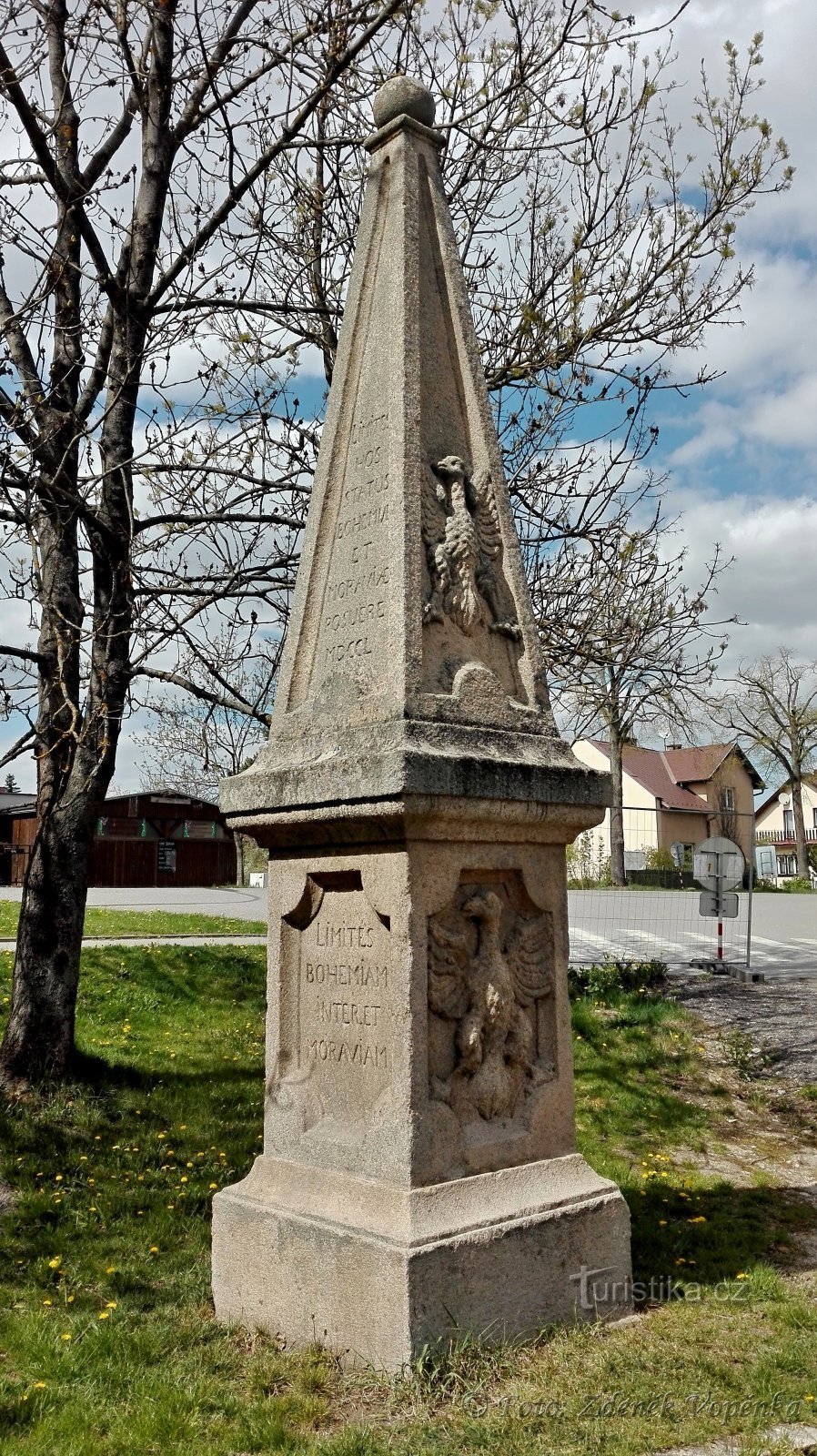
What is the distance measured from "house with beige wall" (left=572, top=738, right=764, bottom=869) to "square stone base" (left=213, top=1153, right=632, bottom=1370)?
134 feet

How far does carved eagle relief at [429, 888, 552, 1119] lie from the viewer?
398 centimetres

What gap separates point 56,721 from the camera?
7512 millimetres

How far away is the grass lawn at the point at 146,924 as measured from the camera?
14.9 m

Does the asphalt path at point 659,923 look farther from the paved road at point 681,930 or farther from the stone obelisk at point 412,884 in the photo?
the stone obelisk at point 412,884

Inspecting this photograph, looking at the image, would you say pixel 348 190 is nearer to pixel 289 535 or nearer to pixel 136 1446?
pixel 289 535

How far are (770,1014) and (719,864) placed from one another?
2.55 m

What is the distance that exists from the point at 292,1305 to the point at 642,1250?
1.76 meters

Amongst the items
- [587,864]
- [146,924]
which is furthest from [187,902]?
[587,864]

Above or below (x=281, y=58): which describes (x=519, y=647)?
below

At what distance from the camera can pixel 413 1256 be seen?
11.5ft

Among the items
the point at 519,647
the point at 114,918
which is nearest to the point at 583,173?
the point at 519,647

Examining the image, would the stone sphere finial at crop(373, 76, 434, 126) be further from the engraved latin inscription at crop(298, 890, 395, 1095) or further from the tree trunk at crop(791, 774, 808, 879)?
the tree trunk at crop(791, 774, 808, 879)

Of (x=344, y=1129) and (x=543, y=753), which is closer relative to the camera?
(x=344, y=1129)

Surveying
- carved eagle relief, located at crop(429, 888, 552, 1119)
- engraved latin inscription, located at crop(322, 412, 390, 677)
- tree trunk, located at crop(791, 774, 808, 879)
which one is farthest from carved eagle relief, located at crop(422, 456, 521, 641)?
tree trunk, located at crop(791, 774, 808, 879)
